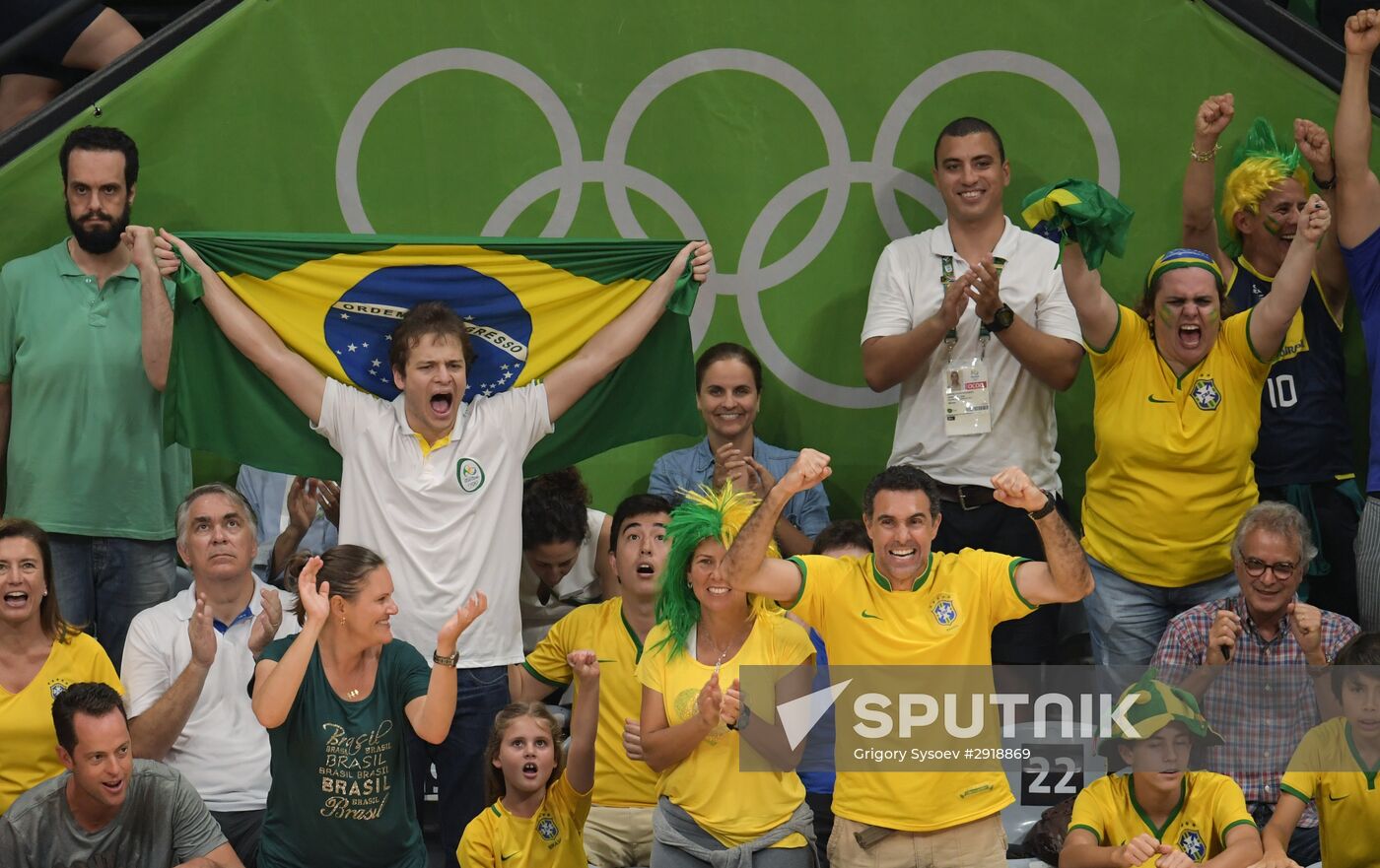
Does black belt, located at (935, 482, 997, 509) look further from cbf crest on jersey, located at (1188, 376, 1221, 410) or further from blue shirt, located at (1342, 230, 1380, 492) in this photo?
blue shirt, located at (1342, 230, 1380, 492)

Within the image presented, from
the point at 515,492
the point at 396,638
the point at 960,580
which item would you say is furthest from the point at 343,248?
the point at 960,580

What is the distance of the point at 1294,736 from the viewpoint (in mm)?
6238

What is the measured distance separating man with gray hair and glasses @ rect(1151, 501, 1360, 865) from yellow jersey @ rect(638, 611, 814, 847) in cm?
156

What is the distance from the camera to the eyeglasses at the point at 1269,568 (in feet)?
20.2

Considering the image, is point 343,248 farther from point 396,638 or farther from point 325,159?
point 396,638

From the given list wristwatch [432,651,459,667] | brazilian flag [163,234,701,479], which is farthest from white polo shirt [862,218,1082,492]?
wristwatch [432,651,459,667]

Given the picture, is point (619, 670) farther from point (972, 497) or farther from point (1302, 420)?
point (1302, 420)

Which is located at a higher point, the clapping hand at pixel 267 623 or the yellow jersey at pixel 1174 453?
the yellow jersey at pixel 1174 453

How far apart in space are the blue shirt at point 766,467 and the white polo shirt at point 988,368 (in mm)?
398

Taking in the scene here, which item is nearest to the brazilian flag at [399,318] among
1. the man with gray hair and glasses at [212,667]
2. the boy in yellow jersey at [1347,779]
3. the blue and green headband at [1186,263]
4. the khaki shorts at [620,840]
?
the man with gray hair and glasses at [212,667]

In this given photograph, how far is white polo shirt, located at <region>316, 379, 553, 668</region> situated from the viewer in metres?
6.09

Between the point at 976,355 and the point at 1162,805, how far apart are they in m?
2.13

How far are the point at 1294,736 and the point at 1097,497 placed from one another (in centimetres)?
122

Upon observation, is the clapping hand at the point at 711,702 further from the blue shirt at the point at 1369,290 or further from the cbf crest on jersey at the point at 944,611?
the blue shirt at the point at 1369,290
